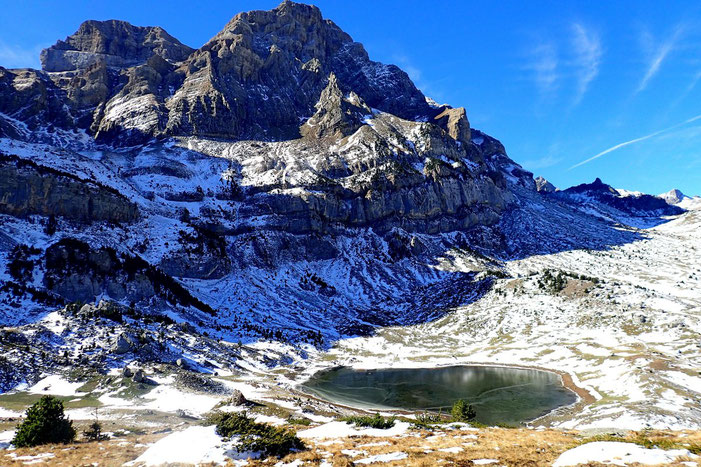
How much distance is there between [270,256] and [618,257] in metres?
177

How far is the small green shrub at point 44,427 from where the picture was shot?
29.5 m

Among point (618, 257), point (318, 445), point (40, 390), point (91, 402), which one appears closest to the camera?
point (318, 445)

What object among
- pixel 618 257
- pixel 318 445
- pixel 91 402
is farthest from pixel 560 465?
pixel 618 257

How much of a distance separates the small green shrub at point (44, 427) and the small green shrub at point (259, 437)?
13804 mm

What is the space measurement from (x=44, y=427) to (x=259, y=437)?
18.1 m

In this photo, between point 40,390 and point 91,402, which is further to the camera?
point 40,390

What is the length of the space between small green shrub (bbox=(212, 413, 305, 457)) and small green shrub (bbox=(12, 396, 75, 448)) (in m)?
13.8

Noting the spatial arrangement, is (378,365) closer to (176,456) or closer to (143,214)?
(176,456)

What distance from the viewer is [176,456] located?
24.1m

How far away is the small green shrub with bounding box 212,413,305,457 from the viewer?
25.0 m

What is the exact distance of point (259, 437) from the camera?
2622 cm

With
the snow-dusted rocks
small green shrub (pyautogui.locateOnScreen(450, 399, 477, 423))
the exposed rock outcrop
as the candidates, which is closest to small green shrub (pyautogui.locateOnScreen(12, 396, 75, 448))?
the snow-dusted rocks

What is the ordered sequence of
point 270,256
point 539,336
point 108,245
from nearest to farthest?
point 539,336, point 108,245, point 270,256

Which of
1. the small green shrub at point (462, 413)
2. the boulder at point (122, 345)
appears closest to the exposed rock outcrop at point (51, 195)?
the boulder at point (122, 345)
